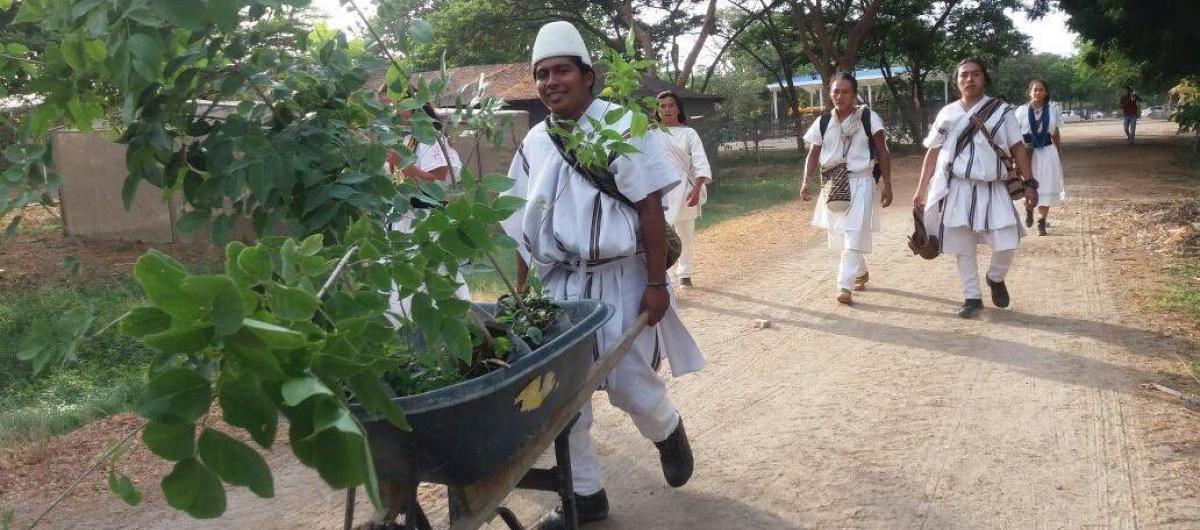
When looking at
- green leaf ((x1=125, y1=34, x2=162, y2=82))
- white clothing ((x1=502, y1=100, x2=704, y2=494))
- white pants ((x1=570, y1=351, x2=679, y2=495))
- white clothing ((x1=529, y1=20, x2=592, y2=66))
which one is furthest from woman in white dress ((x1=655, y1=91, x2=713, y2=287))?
green leaf ((x1=125, y1=34, x2=162, y2=82))

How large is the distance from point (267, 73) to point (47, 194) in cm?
55

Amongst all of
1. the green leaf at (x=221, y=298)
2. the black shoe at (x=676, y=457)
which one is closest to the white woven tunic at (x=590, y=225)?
the black shoe at (x=676, y=457)

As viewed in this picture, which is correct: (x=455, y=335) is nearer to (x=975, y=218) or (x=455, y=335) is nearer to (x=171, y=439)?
(x=171, y=439)

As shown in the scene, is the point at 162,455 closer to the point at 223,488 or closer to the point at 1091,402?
the point at 223,488

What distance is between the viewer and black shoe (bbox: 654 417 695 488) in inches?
158

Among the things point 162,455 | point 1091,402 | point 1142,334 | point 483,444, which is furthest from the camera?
point 1142,334

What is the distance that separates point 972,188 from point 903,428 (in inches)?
117

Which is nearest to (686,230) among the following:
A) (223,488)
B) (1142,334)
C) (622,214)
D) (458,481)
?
(1142,334)

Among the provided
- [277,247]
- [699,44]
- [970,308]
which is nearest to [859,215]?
[970,308]

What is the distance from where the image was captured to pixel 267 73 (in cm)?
226

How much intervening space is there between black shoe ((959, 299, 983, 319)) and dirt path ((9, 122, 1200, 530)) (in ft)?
0.36

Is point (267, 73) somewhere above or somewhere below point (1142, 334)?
above

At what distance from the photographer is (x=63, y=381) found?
634cm

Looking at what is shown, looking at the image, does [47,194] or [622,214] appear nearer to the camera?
[47,194]
